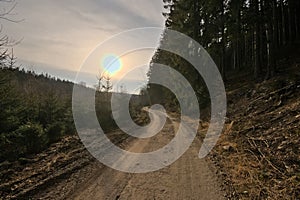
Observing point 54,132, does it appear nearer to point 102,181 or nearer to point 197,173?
point 102,181

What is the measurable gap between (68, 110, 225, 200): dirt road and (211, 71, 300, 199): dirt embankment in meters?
0.57

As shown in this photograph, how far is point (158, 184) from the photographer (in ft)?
21.9

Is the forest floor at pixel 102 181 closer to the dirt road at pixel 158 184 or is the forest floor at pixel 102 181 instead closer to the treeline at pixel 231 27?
the dirt road at pixel 158 184

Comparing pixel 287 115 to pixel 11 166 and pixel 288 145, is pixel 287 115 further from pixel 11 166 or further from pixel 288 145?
pixel 11 166

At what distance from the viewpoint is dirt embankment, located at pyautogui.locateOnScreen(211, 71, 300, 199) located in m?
6.16

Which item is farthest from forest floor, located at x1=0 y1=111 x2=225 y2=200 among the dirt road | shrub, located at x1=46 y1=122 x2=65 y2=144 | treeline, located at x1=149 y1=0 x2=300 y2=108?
treeline, located at x1=149 y1=0 x2=300 y2=108

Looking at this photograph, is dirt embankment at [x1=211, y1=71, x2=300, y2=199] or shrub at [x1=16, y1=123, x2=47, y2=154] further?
shrub at [x1=16, y1=123, x2=47, y2=154]

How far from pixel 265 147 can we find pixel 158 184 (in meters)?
4.30

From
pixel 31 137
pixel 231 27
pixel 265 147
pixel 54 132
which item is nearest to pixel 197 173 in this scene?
pixel 265 147

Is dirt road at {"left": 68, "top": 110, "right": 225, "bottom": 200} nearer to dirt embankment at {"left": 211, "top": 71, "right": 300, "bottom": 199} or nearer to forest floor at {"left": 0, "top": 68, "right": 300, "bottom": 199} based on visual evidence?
forest floor at {"left": 0, "top": 68, "right": 300, "bottom": 199}

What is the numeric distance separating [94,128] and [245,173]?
14.8 m

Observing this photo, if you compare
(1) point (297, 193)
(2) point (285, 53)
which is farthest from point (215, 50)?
(1) point (297, 193)

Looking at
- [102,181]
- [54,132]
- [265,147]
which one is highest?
[265,147]

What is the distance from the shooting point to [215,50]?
22.2 m
